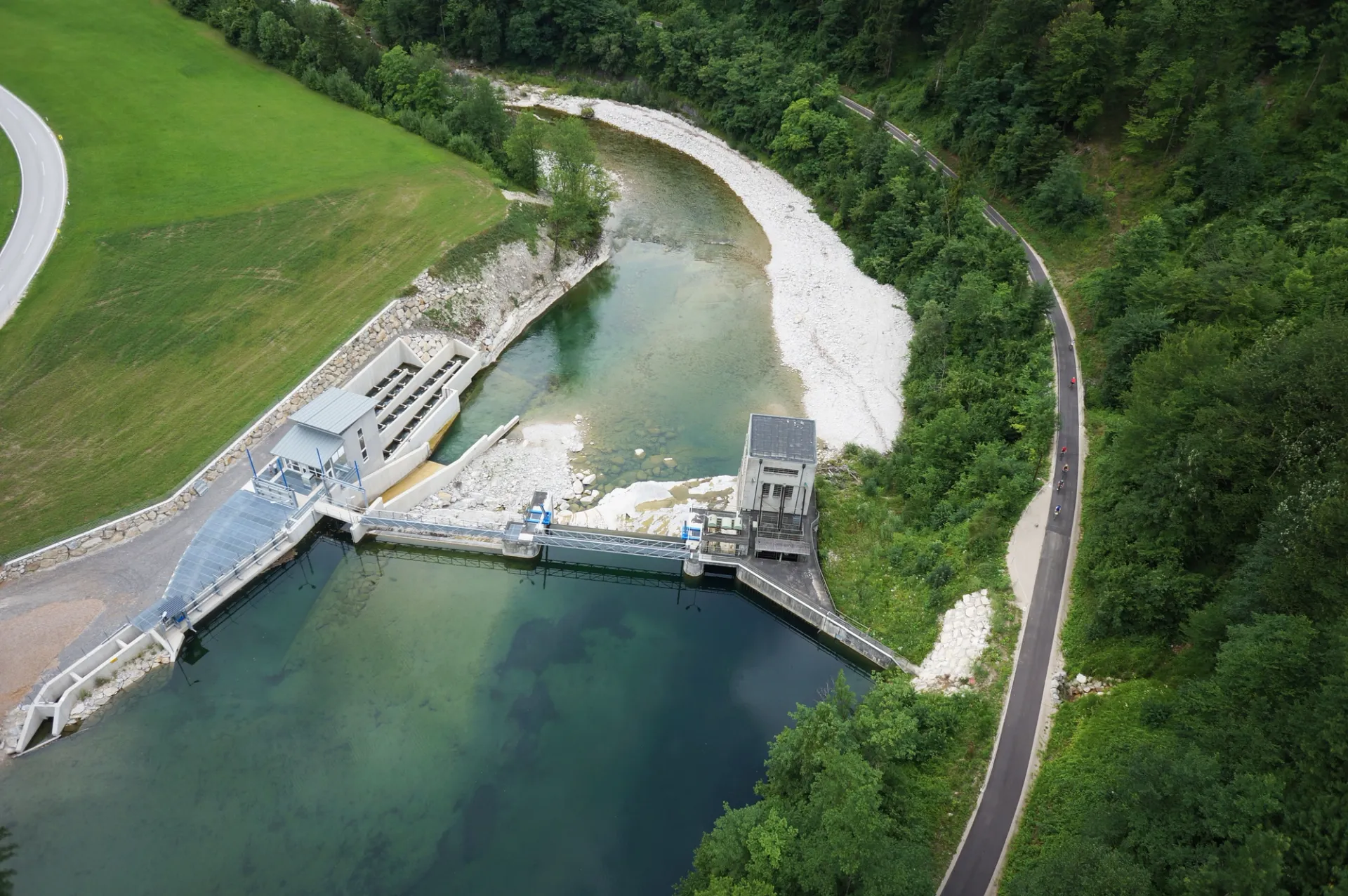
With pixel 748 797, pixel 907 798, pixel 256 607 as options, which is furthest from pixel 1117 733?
pixel 256 607

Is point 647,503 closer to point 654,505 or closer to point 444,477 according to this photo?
point 654,505

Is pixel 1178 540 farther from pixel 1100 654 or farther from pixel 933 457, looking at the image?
pixel 933 457

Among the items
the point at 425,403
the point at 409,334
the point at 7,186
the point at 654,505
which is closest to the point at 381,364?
the point at 409,334

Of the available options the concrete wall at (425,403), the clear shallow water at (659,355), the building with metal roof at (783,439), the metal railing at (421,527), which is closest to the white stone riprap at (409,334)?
the concrete wall at (425,403)

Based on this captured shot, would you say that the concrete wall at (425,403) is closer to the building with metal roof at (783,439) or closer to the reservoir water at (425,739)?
the reservoir water at (425,739)

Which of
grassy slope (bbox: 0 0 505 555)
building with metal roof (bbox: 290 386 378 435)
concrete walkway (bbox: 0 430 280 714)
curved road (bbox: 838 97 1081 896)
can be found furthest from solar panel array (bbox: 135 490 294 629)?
curved road (bbox: 838 97 1081 896)

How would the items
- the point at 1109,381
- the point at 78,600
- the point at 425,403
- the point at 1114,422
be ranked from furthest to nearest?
1. the point at 425,403
2. the point at 1109,381
3. the point at 1114,422
4. the point at 78,600
